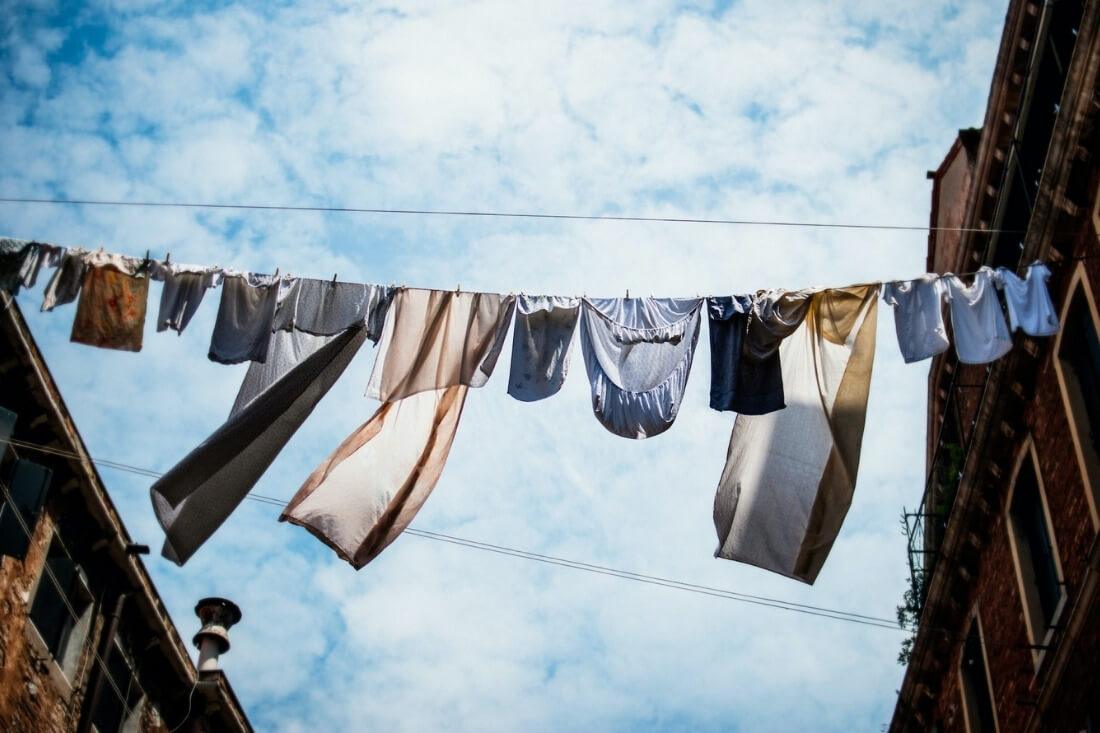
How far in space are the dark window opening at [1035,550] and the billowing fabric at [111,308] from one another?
28.8 ft

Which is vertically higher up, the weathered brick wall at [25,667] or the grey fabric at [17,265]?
the grey fabric at [17,265]

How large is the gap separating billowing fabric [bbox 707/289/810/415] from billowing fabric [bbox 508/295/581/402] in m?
1.26

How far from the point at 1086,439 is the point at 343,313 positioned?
22.3ft

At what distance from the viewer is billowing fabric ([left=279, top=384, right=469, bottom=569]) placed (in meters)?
10.2

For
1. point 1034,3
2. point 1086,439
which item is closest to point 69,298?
point 1086,439

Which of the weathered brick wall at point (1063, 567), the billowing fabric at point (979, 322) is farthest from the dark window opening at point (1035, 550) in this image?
the billowing fabric at point (979, 322)

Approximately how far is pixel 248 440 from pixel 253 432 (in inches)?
3.1

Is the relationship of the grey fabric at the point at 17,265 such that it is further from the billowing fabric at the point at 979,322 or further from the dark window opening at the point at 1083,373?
the dark window opening at the point at 1083,373

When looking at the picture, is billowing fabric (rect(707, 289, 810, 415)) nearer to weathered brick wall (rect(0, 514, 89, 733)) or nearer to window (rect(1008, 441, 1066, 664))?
window (rect(1008, 441, 1066, 664))

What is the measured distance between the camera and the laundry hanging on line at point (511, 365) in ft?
32.9

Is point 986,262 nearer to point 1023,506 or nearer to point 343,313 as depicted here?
point 1023,506

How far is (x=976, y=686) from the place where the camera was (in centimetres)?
1420

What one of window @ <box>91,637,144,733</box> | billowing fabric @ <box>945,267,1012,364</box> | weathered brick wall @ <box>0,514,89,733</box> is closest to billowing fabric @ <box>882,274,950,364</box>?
billowing fabric @ <box>945,267,1012,364</box>

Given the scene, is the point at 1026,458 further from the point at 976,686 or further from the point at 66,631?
the point at 66,631
